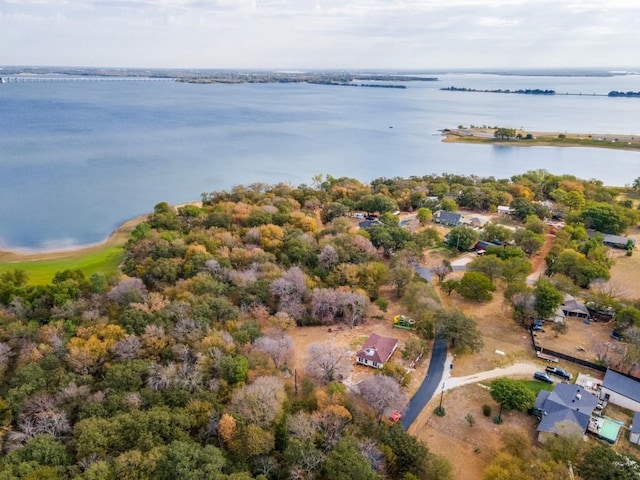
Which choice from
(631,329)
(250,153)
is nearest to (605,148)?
(250,153)

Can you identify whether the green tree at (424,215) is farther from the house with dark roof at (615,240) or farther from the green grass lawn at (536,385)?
the green grass lawn at (536,385)

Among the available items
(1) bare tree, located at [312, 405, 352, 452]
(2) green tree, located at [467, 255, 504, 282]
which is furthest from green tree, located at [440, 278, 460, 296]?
(1) bare tree, located at [312, 405, 352, 452]

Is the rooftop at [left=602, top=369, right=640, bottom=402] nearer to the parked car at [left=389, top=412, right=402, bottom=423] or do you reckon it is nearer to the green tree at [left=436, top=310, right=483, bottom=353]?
the green tree at [left=436, top=310, right=483, bottom=353]

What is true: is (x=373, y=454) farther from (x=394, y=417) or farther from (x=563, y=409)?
(x=563, y=409)

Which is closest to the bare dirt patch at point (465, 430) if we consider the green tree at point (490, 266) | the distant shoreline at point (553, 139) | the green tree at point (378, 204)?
the green tree at point (490, 266)

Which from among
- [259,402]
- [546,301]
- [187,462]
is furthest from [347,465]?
[546,301]

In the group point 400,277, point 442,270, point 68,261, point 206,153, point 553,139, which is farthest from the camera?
point 553,139

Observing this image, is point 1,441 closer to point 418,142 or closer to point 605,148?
point 418,142
